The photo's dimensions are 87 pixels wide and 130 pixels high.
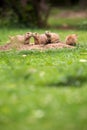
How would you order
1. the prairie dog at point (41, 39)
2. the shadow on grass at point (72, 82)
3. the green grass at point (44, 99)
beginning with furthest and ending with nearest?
the prairie dog at point (41, 39), the shadow on grass at point (72, 82), the green grass at point (44, 99)

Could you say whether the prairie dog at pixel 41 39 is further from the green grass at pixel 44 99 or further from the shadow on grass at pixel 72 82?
the shadow on grass at pixel 72 82

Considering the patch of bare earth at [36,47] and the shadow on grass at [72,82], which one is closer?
the shadow on grass at [72,82]

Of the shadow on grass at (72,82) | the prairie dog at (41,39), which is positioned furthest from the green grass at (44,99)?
the prairie dog at (41,39)

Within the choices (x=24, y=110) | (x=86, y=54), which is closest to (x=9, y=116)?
(x=24, y=110)

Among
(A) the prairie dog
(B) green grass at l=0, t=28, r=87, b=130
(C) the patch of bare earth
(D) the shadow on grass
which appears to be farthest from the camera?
(A) the prairie dog

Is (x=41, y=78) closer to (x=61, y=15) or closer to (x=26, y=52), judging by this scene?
(x=26, y=52)

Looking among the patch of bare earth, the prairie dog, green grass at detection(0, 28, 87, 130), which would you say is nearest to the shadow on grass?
green grass at detection(0, 28, 87, 130)

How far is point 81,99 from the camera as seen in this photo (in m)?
6.26

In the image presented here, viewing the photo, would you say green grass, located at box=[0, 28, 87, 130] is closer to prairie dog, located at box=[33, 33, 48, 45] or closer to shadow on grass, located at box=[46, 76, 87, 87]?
shadow on grass, located at box=[46, 76, 87, 87]

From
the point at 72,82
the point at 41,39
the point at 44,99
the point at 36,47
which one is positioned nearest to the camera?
the point at 44,99

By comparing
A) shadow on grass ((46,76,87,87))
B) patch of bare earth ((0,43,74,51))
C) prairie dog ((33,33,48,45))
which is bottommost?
patch of bare earth ((0,43,74,51))

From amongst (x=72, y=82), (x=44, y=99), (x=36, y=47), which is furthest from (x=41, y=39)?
(x=44, y=99)

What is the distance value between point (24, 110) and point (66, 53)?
6.76m

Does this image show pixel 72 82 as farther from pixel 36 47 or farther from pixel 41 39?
pixel 41 39
